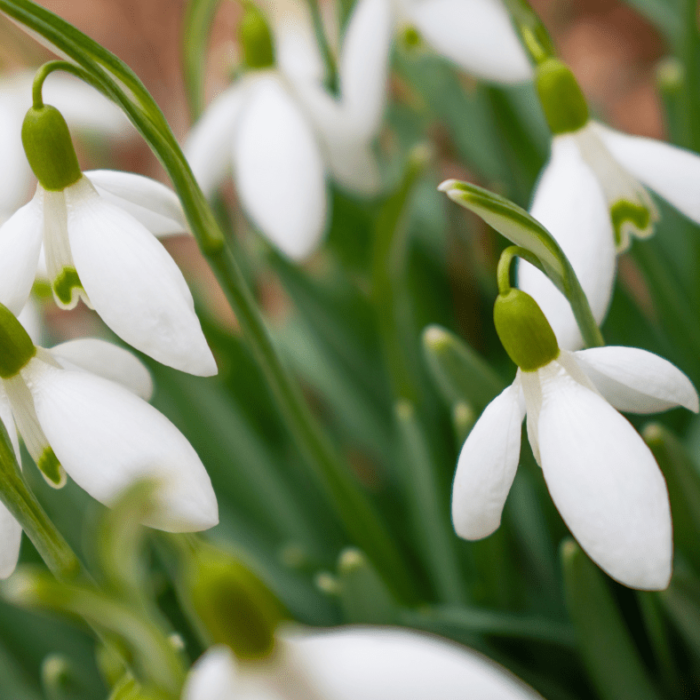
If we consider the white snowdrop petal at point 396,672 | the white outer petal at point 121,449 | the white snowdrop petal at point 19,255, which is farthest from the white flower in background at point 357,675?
the white snowdrop petal at point 19,255

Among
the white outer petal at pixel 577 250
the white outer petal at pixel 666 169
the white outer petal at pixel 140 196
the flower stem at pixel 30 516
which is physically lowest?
the flower stem at pixel 30 516

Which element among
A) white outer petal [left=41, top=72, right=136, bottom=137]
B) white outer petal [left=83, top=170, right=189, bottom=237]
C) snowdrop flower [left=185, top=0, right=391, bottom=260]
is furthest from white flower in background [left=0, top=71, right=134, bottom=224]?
white outer petal [left=83, top=170, right=189, bottom=237]

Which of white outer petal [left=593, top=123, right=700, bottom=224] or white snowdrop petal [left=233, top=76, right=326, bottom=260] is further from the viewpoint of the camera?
white snowdrop petal [left=233, top=76, right=326, bottom=260]

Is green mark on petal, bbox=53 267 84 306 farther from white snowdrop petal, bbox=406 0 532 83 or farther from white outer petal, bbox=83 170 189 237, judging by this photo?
white snowdrop petal, bbox=406 0 532 83

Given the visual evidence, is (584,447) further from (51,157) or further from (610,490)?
(51,157)

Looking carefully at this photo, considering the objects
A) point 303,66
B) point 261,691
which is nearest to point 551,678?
point 261,691

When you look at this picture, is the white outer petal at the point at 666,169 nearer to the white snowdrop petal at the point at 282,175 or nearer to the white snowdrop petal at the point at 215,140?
the white snowdrop petal at the point at 282,175

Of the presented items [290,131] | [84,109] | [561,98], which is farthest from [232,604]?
[84,109]
